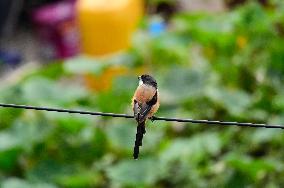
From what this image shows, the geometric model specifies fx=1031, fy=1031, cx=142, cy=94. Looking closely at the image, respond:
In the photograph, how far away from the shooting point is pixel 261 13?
6.88 metres

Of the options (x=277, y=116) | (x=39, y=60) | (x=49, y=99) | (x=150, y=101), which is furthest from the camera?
(x=39, y=60)

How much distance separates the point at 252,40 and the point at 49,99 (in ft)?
4.65

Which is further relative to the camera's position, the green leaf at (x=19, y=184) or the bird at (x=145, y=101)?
the green leaf at (x=19, y=184)

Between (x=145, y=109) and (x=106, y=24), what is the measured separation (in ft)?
18.3

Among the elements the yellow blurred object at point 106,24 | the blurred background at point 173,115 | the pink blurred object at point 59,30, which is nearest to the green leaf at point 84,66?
the blurred background at point 173,115

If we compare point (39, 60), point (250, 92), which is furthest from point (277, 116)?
point (39, 60)

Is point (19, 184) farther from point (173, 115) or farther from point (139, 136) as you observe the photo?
point (139, 136)

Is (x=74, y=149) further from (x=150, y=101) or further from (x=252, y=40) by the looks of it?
(x=150, y=101)

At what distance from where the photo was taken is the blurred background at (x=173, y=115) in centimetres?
607

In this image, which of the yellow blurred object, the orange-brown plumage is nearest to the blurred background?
the yellow blurred object

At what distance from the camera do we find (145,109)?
3.41 metres

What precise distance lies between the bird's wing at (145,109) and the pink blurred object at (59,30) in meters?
6.75

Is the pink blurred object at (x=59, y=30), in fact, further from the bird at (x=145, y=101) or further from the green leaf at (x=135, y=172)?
the bird at (x=145, y=101)

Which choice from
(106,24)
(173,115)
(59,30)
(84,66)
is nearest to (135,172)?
(173,115)
